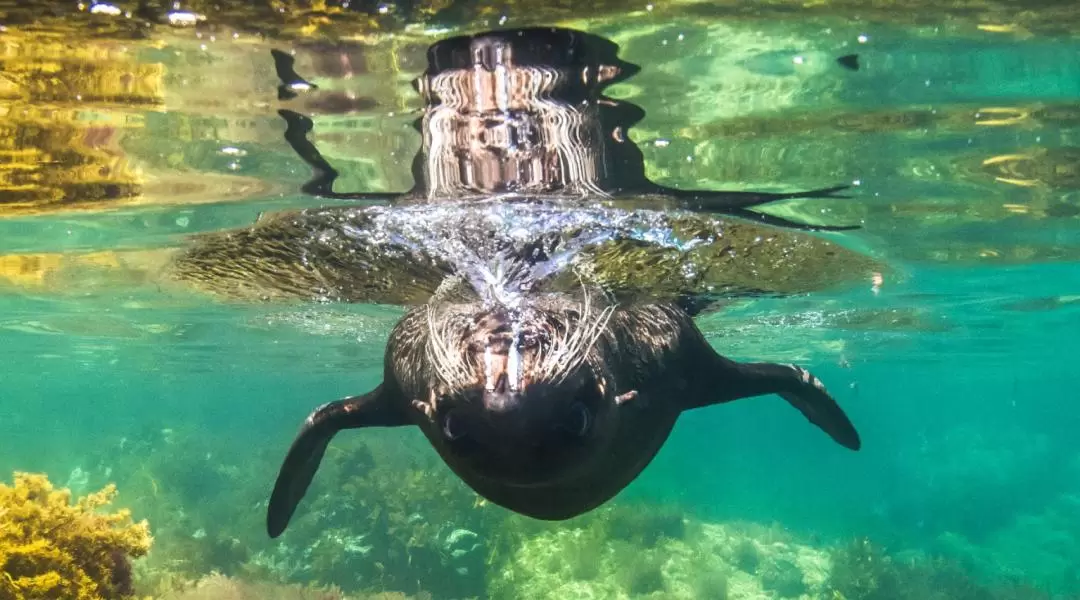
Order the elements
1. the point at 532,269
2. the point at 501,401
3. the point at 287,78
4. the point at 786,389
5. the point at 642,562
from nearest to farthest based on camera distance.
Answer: the point at 501,401, the point at 287,78, the point at 786,389, the point at 532,269, the point at 642,562

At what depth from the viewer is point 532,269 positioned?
1191cm

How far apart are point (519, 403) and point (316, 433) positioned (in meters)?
4.50

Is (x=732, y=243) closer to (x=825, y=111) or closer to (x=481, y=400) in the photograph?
(x=825, y=111)

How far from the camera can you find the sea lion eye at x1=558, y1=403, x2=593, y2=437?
11.7 ft

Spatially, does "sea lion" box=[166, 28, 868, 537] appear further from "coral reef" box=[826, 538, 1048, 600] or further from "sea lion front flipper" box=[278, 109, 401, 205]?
"coral reef" box=[826, 538, 1048, 600]

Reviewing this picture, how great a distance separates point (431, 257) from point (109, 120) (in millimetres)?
4803

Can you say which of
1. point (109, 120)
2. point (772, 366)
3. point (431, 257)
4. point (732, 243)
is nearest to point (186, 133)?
point (109, 120)

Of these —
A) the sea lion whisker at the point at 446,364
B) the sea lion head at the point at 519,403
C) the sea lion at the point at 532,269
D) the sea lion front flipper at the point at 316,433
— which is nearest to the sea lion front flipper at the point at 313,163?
the sea lion at the point at 532,269

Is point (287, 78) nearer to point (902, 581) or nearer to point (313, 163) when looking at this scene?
point (313, 163)

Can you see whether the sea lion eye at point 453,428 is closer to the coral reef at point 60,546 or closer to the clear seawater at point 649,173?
the clear seawater at point 649,173

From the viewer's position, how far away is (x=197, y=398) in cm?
7612

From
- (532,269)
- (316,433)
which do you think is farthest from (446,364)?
(532,269)

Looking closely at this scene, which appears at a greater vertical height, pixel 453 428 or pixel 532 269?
pixel 453 428

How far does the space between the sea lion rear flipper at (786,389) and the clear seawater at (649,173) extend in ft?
8.75
